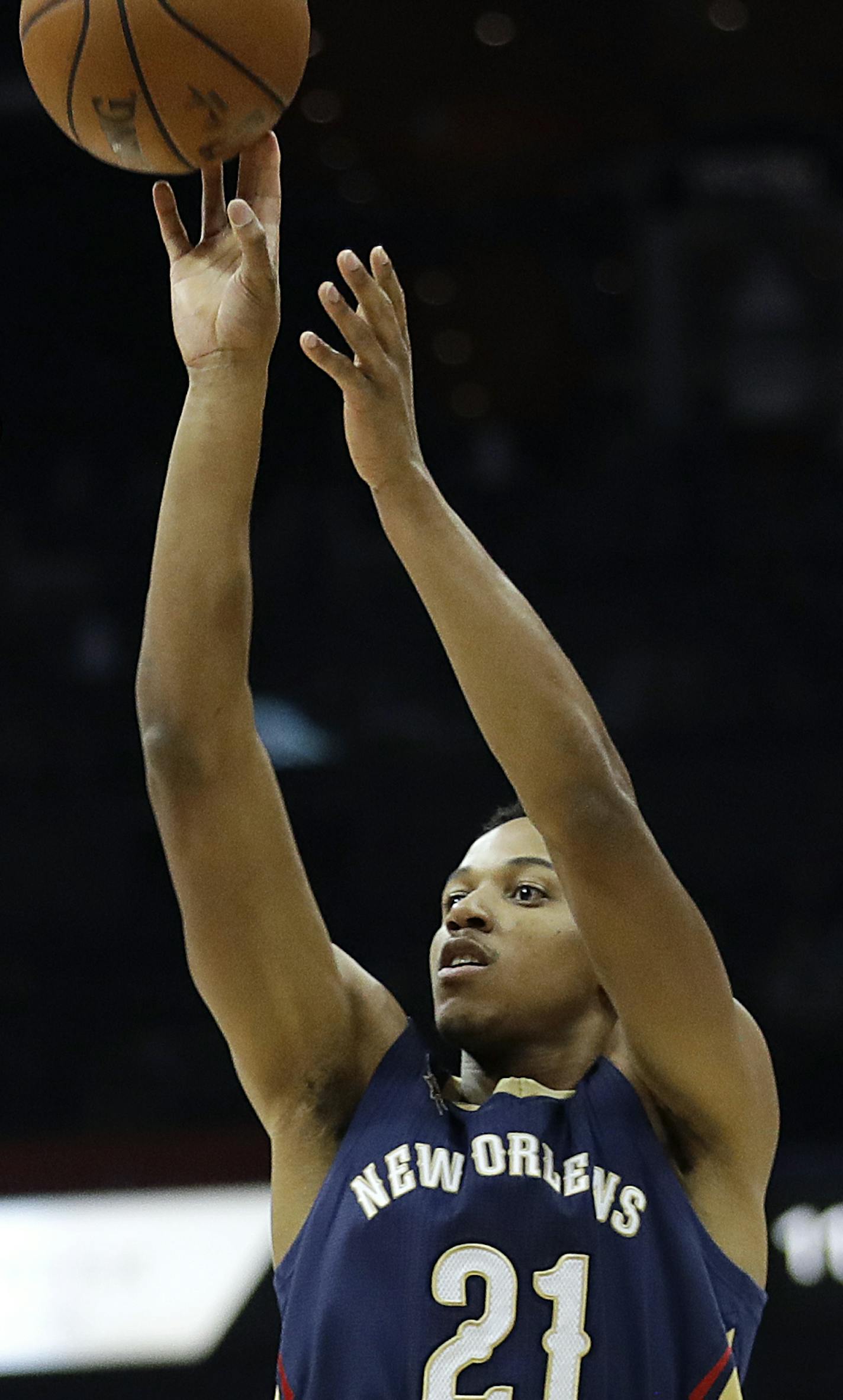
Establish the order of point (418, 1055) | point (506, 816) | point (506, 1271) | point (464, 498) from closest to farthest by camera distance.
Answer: point (506, 1271) < point (418, 1055) < point (506, 816) < point (464, 498)

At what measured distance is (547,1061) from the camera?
8.50 ft

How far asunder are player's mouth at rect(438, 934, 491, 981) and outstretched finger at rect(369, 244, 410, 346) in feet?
2.84

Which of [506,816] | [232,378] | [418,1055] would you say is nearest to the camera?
[232,378]

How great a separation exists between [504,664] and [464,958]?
52cm

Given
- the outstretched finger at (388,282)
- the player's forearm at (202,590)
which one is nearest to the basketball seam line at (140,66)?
the outstretched finger at (388,282)

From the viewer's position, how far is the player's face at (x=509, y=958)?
2.52 m

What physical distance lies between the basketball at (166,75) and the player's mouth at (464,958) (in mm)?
1217

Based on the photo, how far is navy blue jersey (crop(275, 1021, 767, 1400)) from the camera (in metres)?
2.17

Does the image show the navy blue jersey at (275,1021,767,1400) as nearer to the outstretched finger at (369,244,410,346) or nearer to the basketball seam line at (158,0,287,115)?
the outstretched finger at (369,244,410,346)

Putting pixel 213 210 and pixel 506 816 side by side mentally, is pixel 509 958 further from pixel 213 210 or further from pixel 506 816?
pixel 213 210

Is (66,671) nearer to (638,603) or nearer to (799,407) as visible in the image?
(638,603)

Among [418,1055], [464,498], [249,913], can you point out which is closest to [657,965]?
[418,1055]

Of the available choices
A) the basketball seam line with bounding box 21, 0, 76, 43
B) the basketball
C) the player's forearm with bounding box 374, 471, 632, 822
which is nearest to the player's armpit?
the player's forearm with bounding box 374, 471, 632, 822

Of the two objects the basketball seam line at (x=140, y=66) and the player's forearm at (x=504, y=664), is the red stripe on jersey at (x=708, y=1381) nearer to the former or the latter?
the player's forearm at (x=504, y=664)
